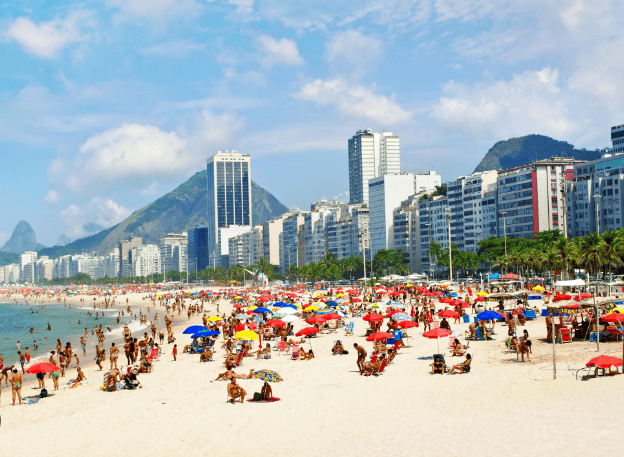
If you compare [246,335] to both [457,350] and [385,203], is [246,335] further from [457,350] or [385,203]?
[385,203]

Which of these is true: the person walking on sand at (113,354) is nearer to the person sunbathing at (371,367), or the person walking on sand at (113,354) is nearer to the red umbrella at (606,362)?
the person sunbathing at (371,367)

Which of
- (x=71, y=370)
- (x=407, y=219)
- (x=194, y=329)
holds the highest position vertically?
(x=407, y=219)

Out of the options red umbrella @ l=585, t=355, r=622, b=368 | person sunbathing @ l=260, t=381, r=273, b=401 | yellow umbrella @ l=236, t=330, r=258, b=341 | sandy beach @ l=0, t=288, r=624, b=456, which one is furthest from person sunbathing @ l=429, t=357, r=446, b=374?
yellow umbrella @ l=236, t=330, r=258, b=341

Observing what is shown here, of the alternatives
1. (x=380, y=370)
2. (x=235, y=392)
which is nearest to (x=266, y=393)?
(x=235, y=392)

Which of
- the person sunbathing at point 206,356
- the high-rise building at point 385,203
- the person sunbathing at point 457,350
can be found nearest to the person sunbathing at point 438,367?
the person sunbathing at point 457,350

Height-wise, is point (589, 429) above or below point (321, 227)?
below

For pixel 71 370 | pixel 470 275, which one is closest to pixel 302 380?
pixel 71 370

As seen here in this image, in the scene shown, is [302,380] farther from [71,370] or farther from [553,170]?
[553,170]
